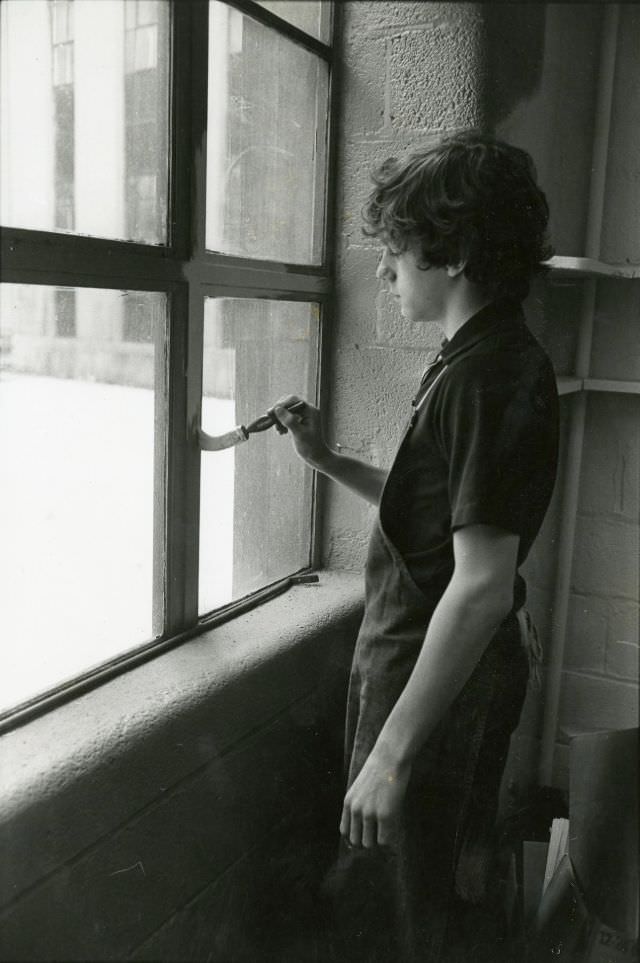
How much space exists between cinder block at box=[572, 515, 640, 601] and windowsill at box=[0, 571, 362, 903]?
0.36m

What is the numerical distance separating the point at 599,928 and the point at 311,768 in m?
0.43

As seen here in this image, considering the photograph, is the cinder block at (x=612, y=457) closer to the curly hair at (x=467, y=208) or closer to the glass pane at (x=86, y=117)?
the curly hair at (x=467, y=208)

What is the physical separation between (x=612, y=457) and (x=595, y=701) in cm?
39

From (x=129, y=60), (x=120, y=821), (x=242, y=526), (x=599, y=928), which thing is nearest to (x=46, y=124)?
(x=129, y=60)

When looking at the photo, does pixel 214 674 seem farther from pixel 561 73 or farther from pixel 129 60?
pixel 561 73

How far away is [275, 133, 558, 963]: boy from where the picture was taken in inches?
36.0

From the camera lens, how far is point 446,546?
974 millimetres

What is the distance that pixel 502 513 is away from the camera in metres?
0.89

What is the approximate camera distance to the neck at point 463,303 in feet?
3.25

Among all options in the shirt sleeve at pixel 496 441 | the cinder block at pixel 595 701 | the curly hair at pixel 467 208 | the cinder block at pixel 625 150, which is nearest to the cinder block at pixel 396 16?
the curly hair at pixel 467 208

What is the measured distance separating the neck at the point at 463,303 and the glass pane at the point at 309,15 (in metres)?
0.44

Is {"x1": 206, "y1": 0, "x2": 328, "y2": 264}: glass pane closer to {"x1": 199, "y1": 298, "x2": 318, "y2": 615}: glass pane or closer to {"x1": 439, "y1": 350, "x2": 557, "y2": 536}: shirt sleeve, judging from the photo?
{"x1": 199, "y1": 298, "x2": 318, "y2": 615}: glass pane

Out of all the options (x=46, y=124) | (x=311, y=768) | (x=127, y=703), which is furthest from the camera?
(x=311, y=768)

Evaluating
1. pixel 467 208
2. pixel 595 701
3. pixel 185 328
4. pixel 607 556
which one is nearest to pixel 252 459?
pixel 185 328
